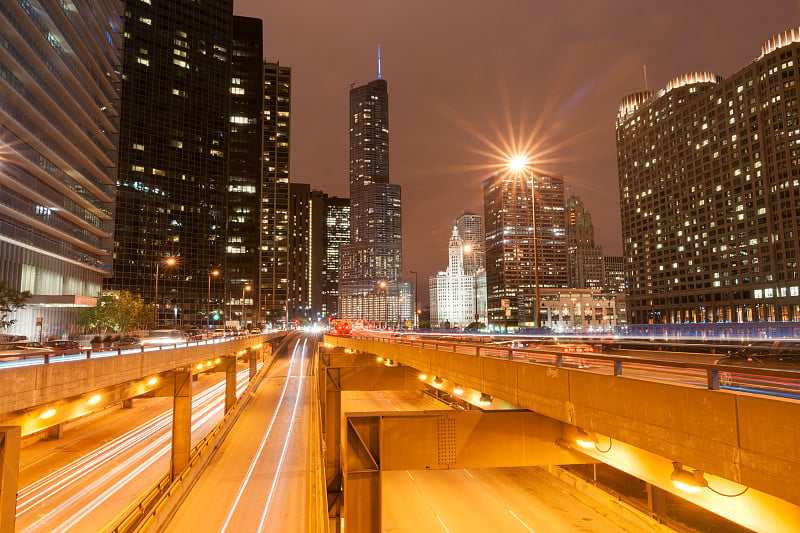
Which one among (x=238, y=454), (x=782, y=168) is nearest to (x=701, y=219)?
(x=782, y=168)

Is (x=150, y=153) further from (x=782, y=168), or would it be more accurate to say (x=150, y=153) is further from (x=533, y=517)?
(x=782, y=168)

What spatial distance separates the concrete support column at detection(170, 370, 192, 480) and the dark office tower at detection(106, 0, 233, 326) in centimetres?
10950

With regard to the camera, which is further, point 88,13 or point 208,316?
point 208,316

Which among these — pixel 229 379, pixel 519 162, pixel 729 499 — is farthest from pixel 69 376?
pixel 229 379

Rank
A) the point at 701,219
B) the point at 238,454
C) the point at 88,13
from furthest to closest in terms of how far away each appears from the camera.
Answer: the point at 701,219, the point at 88,13, the point at 238,454

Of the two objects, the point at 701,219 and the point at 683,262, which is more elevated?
the point at 701,219

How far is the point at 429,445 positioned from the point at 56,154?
8153 centimetres

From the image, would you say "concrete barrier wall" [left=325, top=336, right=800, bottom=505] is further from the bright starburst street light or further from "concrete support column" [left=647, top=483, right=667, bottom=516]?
the bright starburst street light

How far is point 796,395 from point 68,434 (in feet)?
155

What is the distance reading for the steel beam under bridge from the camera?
465 inches

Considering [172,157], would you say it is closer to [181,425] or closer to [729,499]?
[181,425]

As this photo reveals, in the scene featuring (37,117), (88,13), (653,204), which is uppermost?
(88,13)

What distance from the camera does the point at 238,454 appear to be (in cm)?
2988

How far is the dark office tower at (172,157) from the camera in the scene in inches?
5271
